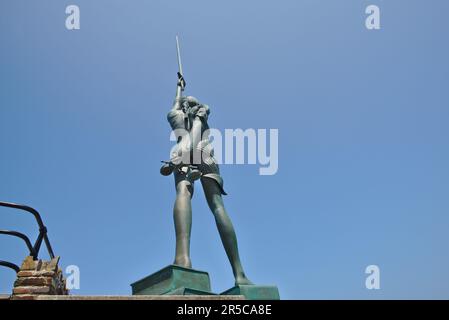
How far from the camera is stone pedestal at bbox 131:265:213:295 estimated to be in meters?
7.52

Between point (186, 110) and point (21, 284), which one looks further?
point (186, 110)

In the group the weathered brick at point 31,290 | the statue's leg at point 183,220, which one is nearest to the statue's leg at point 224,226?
the statue's leg at point 183,220

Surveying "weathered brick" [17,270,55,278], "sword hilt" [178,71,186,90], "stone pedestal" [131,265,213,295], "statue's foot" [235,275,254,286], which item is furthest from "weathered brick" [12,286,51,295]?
"sword hilt" [178,71,186,90]

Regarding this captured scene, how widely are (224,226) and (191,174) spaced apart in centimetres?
94

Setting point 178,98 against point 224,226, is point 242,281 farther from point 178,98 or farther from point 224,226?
point 178,98

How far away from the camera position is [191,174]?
360 inches

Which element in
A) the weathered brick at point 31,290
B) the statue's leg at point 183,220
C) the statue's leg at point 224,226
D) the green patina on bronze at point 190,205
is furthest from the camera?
the statue's leg at point 224,226

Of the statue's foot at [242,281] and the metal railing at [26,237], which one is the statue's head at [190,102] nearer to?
the statue's foot at [242,281]

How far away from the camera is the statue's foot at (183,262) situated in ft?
26.6

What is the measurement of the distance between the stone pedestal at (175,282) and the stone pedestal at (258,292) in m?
0.44
